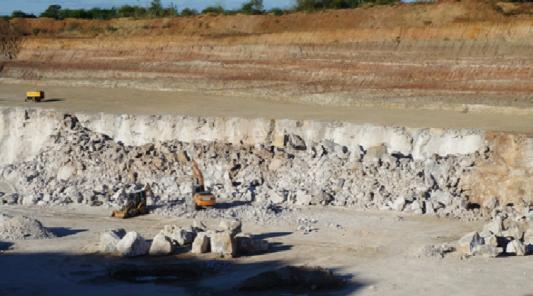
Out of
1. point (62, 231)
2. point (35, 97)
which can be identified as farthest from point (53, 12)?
point (62, 231)

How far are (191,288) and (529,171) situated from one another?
35.9ft

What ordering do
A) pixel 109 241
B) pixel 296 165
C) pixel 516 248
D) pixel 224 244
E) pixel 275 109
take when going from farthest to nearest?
pixel 275 109, pixel 296 165, pixel 109 241, pixel 224 244, pixel 516 248

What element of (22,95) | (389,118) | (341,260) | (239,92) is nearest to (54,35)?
(22,95)

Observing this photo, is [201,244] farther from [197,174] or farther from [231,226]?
[197,174]

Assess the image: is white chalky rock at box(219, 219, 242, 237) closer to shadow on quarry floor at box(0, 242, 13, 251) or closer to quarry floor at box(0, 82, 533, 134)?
shadow on quarry floor at box(0, 242, 13, 251)

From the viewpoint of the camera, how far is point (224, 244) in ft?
84.9

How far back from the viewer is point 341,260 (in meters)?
25.5

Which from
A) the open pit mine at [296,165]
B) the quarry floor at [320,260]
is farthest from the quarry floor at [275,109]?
the quarry floor at [320,260]

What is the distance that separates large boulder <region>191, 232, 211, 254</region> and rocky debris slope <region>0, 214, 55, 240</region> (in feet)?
15.0

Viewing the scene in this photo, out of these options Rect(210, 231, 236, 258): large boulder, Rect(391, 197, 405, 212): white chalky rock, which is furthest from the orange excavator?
Rect(391, 197, 405, 212): white chalky rock

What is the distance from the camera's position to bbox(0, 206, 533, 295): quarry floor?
76.7 feet

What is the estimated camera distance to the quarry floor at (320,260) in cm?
2339

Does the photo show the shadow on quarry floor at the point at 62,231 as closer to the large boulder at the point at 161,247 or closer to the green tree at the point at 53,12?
the large boulder at the point at 161,247

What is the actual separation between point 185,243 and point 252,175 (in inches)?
266
